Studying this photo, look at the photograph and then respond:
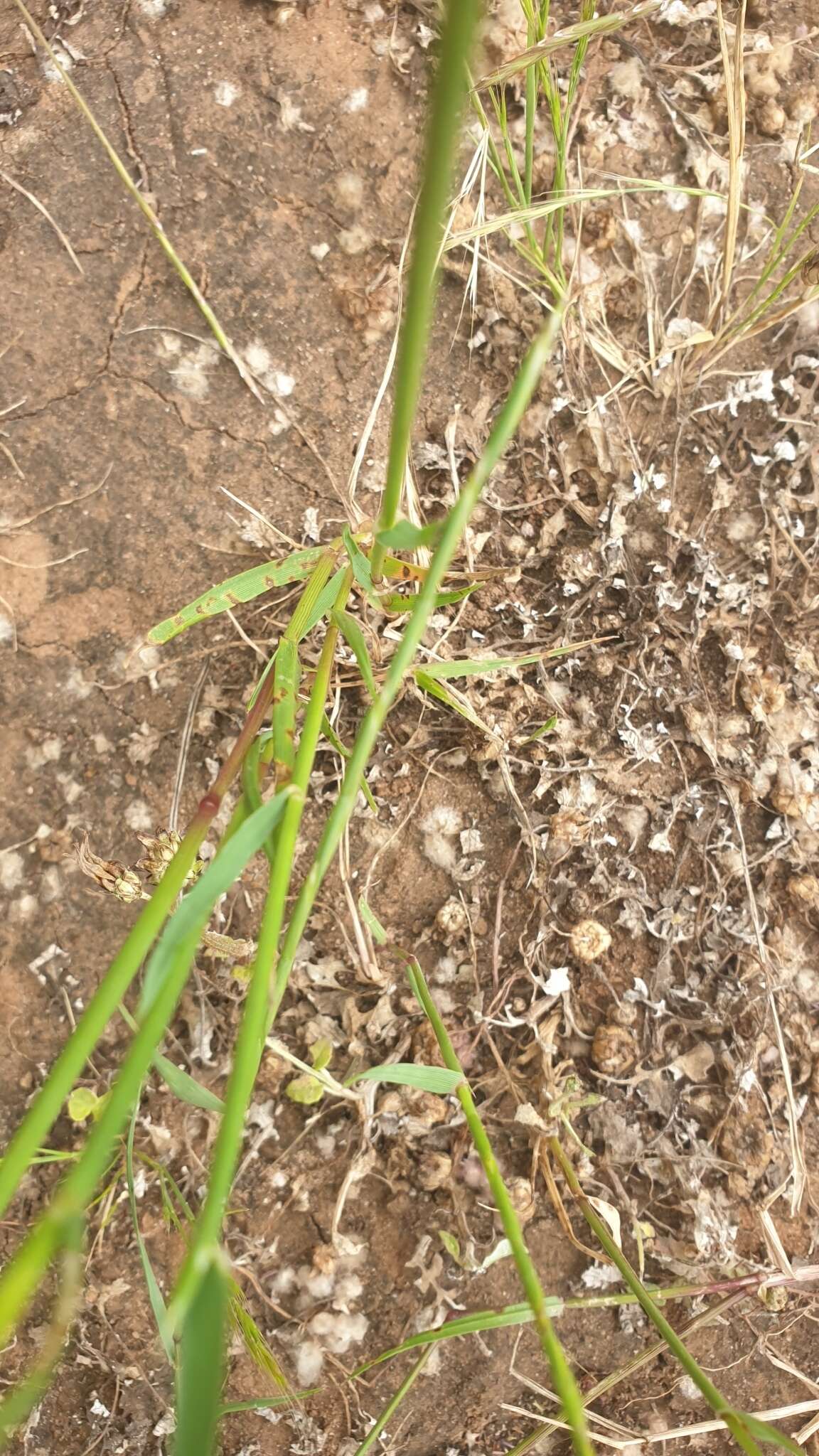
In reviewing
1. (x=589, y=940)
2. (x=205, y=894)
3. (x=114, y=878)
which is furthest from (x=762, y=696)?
(x=205, y=894)

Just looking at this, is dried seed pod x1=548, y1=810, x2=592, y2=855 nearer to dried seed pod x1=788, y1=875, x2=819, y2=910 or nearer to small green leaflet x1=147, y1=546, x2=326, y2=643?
dried seed pod x1=788, y1=875, x2=819, y2=910

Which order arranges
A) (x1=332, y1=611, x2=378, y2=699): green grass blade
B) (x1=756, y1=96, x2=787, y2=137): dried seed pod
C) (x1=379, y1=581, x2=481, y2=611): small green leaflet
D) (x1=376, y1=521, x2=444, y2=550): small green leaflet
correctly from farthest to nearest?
(x1=756, y1=96, x2=787, y2=137): dried seed pod, (x1=379, y1=581, x2=481, y2=611): small green leaflet, (x1=332, y1=611, x2=378, y2=699): green grass blade, (x1=376, y1=521, x2=444, y2=550): small green leaflet

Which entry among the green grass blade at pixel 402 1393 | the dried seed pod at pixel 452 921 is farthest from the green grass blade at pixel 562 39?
the green grass blade at pixel 402 1393

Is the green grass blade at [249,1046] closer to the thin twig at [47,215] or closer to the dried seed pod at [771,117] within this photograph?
the thin twig at [47,215]

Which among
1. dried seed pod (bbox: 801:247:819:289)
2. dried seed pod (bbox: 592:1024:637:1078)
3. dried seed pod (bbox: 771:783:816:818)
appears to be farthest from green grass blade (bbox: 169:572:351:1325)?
dried seed pod (bbox: 801:247:819:289)

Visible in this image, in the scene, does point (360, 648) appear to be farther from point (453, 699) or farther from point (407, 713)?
point (407, 713)

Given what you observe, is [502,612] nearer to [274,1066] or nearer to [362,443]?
[362,443]

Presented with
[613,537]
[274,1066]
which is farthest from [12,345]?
[274,1066]
